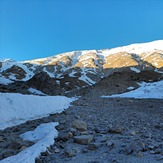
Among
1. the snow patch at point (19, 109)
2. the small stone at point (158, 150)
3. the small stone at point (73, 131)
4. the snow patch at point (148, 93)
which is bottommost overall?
the snow patch at point (148, 93)

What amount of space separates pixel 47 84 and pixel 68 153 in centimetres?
5794

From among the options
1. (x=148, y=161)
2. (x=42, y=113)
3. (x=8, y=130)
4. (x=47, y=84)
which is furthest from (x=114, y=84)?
(x=148, y=161)

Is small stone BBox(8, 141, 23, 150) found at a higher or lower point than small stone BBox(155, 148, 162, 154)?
higher

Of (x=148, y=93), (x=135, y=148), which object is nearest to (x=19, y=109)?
(x=135, y=148)

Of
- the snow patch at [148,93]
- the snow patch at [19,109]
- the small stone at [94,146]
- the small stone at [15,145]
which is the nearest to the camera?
the small stone at [94,146]

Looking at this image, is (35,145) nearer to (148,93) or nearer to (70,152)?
(70,152)

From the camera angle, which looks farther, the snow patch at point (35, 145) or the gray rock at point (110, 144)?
the gray rock at point (110, 144)

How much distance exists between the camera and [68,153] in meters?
7.04

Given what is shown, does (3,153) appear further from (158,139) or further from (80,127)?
(158,139)

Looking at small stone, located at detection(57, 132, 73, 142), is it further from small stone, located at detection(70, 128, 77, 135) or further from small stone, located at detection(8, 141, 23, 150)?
small stone, located at detection(8, 141, 23, 150)

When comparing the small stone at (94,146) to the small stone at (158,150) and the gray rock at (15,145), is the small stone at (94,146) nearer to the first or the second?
the small stone at (158,150)

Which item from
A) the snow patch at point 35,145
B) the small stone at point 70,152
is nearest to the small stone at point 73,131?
the snow patch at point 35,145

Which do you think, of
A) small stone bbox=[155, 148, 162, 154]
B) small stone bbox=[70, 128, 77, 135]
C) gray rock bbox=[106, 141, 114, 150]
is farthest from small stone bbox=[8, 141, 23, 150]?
small stone bbox=[155, 148, 162, 154]

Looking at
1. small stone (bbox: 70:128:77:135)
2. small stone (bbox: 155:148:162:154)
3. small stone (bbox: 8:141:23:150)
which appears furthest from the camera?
small stone (bbox: 70:128:77:135)
